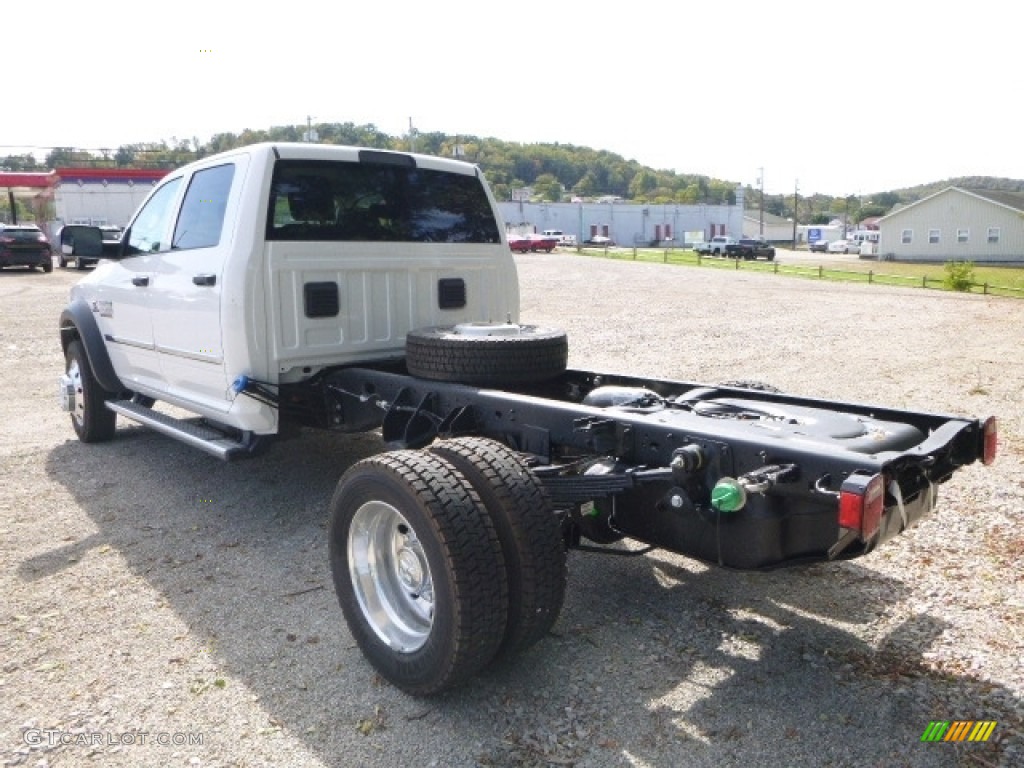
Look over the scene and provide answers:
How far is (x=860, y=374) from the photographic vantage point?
10219 mm

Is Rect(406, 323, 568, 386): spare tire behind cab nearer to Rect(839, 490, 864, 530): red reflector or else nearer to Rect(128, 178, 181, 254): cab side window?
Rect(839, 490, 864, 530): red reflector

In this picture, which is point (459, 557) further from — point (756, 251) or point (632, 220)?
point (632, 220)

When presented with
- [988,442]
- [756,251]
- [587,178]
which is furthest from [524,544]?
[587,178]

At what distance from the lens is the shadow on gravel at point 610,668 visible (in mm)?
2914

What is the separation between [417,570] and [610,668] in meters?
0.88

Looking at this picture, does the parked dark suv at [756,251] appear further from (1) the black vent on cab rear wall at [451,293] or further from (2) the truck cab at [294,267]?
(1) the black vent on cab rear wall at [451,293]

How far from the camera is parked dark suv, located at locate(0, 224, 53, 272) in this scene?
1048 inches

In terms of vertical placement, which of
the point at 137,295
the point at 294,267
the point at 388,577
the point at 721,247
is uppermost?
the point at 721,247

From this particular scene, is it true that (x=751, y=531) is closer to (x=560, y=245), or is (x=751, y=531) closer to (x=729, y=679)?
(x=729, y=679)

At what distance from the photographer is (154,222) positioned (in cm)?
597

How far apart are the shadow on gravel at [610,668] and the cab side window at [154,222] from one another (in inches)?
78.3

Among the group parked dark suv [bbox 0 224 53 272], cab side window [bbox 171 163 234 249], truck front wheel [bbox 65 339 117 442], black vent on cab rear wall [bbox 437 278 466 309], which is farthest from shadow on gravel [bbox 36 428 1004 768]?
parked dark suv [bbox 0 224 53 272]

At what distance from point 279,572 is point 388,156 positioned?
103 inches

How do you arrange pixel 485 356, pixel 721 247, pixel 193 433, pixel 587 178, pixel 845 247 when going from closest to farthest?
pixel 485 356 → pixel 193 433 → pixel 721 247 → pixel 845 247 → pixel 587 178
